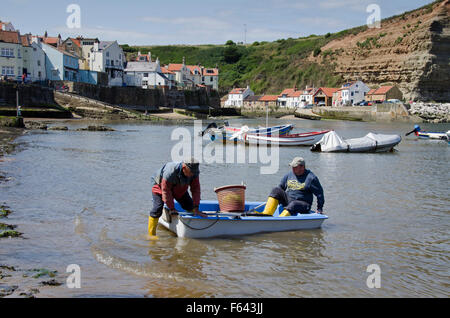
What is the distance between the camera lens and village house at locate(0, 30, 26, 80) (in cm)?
6456

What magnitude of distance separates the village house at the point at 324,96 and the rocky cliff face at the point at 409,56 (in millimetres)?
8679

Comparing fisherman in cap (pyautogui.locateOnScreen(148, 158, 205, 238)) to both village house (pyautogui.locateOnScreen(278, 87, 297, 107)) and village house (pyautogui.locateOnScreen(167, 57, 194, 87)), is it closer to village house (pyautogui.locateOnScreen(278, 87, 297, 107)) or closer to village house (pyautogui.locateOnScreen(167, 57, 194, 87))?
village house (pyautogui.locateOnScreen(167, 57, 194, 87))

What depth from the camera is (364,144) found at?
35.0m

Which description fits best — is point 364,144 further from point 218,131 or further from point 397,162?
point 218,131

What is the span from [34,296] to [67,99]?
66112 millimetres

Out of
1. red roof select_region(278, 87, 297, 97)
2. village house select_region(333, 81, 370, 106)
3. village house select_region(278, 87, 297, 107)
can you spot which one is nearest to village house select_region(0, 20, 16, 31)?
village house select_region(333, 81, 370, 106)

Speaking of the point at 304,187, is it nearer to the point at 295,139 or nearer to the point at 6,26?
the point at 295,139

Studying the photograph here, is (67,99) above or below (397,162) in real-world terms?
above

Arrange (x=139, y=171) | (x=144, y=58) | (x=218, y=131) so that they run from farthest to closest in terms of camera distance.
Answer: (x=144, y=58) → (x=218, y=131) → (x=139, y=171)

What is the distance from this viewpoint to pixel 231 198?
1165 cm

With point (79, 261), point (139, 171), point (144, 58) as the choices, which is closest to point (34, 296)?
point (79, 261)

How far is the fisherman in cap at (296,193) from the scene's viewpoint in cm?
1152

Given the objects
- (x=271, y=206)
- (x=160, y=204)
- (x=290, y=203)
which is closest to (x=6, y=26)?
(x=160, y=204)
